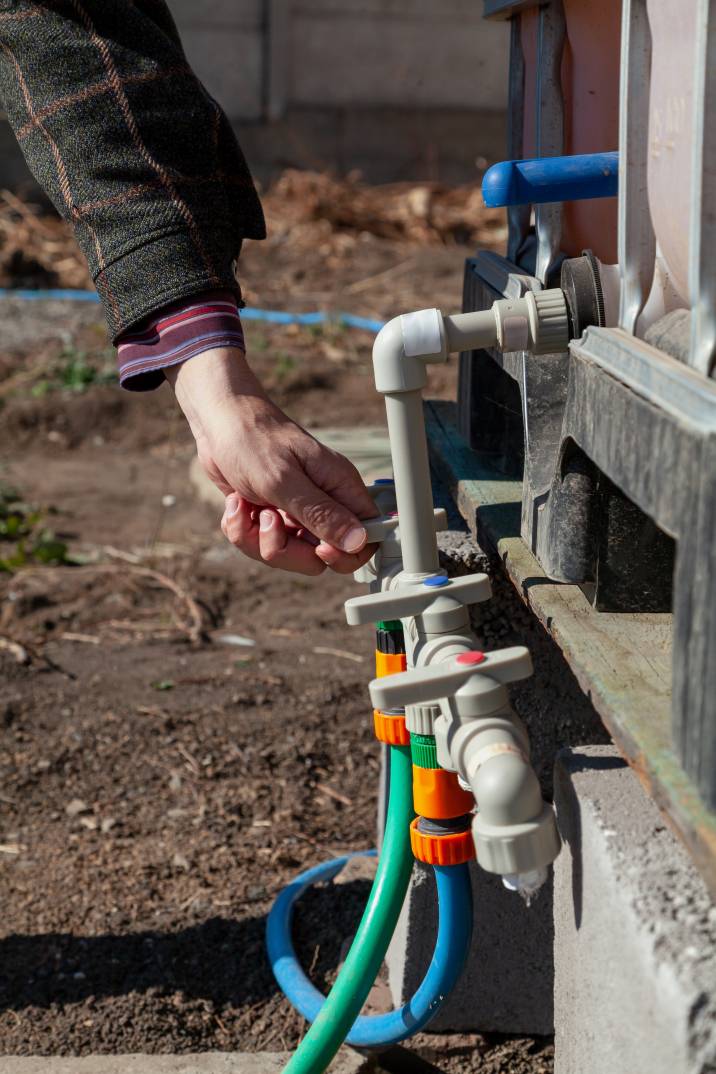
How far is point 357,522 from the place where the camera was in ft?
4.17

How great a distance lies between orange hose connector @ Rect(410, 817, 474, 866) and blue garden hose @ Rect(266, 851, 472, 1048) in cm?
5

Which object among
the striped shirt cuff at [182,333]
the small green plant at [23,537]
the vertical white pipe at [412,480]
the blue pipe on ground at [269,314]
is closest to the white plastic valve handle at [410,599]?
the vertical white pipe at [412,480]

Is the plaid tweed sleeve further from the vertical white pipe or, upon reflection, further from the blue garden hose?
the blue garden hose

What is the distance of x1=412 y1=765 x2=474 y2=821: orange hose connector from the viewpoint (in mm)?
1231

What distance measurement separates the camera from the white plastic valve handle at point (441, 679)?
1050 mm

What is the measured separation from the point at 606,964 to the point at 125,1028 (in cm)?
103

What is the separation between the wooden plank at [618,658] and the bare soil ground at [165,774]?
0.69 feet

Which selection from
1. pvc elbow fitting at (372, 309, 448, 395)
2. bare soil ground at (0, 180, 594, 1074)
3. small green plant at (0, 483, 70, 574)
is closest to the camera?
pvc elbow fitting at (372, 309, 448, 395)

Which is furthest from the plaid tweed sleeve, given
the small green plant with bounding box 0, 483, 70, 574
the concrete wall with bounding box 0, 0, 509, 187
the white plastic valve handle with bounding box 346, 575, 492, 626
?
the concrete wall with bounding box 0, 0, 509, 187

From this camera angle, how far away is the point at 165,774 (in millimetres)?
2420

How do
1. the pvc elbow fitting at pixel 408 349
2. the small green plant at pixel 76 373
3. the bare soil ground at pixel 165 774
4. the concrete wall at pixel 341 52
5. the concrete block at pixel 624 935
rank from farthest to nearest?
the concrete wall at pixel 341 52 → the small green plant at pixel 76 373 → the bare soil ground at pixel 165 774 → the pvc elbow fitting at pixel 408 349 → the concrete block at pixel 624 935

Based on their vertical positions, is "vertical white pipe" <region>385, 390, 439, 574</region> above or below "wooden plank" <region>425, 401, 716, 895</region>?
above

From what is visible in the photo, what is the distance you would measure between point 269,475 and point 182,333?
0.22 meters

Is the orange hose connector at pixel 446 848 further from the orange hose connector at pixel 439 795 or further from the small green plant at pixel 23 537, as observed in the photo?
the small green plant at pixel 23 537
